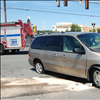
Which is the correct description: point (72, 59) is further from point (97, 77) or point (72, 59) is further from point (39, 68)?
point (39, 68)

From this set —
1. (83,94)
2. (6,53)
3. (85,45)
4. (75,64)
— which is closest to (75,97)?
(83,94)

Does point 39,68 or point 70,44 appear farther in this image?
point 39,68

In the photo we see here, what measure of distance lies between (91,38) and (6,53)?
1215 cm

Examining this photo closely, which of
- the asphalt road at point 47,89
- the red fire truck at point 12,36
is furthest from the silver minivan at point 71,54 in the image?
the red fire truck at point 12,36

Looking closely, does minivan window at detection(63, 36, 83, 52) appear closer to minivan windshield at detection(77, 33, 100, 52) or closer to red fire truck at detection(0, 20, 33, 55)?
minivan windshield at detection(77, 33, 100, 52)

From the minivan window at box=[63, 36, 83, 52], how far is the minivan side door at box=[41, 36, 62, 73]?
0.25 meters

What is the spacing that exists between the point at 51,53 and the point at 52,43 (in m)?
0.40

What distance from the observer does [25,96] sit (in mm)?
4766

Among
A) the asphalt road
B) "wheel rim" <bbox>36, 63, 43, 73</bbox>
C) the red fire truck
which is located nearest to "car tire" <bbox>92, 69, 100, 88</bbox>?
the asphalt road

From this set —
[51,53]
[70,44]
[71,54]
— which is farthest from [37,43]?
[71,54]

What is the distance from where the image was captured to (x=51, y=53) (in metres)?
6.43

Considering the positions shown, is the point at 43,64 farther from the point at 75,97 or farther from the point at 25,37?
the point at 25,37

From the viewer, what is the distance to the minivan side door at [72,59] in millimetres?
5392

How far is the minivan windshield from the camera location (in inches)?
211
